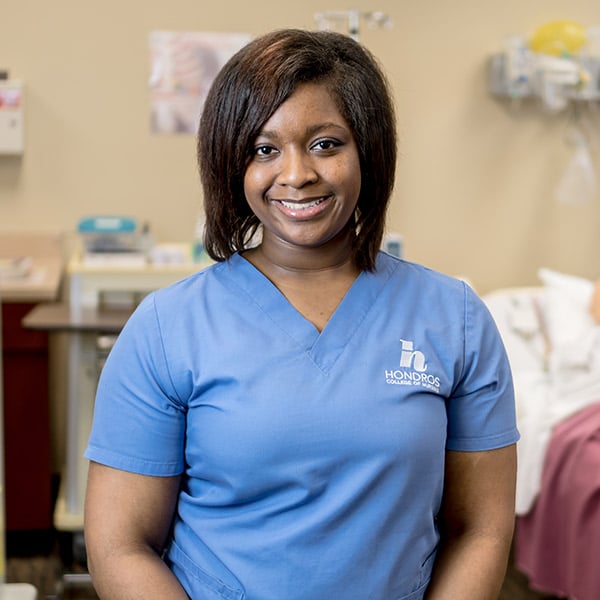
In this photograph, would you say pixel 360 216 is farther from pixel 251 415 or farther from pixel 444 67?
pixel 444 67

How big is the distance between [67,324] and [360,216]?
5.50 feet

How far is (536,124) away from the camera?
12.5ft

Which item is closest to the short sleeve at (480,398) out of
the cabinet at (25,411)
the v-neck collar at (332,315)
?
the v-neck collar at (332,315)

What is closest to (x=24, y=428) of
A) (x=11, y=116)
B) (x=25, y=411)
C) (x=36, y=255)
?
(x=25, y=411)

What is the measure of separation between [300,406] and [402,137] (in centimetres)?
225

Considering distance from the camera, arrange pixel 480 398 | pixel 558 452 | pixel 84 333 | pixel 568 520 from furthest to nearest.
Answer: pixel 84 333, pixel 558 452, pixel 568 520, pixel 480 398

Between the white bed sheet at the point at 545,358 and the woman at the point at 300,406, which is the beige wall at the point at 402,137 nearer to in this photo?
the white bed sheet at the point at 545,358

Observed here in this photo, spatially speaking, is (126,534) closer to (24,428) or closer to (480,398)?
(480,398)

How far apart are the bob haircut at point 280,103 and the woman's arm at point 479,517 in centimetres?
32

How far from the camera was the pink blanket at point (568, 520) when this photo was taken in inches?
98.3

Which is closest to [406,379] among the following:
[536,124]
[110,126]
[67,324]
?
[67,324]

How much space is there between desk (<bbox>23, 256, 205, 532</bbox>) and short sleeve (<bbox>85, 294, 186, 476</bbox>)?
1.78 meters

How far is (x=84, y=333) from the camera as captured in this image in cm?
295

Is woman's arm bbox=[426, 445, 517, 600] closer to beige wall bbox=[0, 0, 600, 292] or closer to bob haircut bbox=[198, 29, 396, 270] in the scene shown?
bob haircut bbox=[198, 29, 396, 270]
